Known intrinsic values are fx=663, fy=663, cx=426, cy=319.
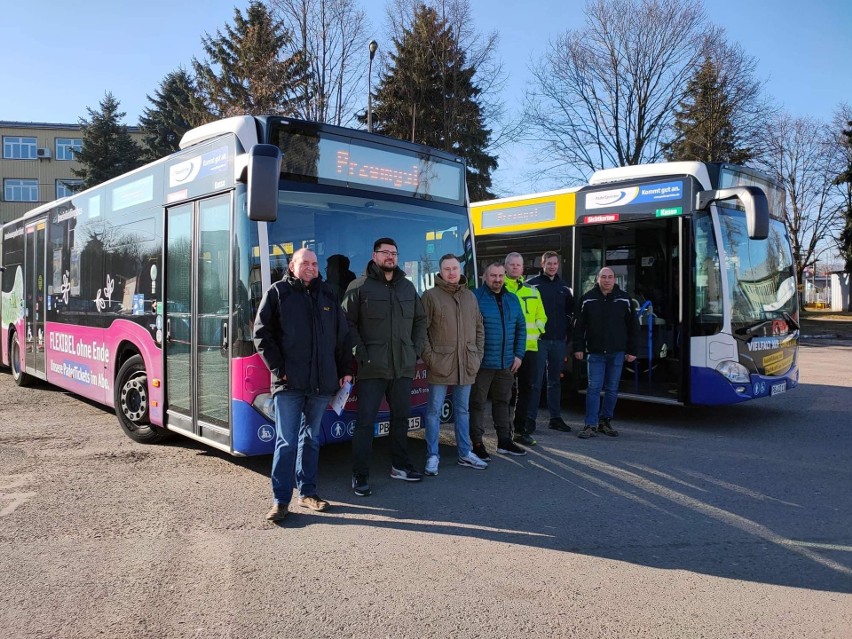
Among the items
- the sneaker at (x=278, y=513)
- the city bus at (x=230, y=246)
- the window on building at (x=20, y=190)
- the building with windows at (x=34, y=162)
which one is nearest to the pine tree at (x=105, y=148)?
the building with windows at (x=34, y=162)

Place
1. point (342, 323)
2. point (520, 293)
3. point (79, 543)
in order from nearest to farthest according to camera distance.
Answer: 1. point (79, 543)
2. point (342, 323)
3. point (520, 293)

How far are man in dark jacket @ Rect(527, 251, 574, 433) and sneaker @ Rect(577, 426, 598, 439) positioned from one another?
36 cm

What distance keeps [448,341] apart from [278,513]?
204cm

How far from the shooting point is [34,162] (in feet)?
167

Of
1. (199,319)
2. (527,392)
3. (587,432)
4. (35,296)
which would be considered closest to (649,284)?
(587,432)

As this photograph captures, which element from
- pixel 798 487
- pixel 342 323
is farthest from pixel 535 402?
pixel 342 323

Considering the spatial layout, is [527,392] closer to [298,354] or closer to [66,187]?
[298,354]

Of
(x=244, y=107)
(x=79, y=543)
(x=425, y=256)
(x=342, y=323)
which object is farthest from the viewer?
(x=244, y=107)

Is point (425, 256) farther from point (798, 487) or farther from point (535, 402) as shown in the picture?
point (798, 487)

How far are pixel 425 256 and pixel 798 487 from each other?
12.5ft

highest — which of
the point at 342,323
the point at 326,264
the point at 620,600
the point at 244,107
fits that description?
the point at 244,107

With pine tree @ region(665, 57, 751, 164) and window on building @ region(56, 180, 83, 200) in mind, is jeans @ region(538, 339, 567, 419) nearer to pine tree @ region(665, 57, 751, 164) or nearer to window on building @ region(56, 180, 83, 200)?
pine tree @ region(665, 57, 751, 164)

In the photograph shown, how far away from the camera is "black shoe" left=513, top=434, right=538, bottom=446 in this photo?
7.03 metres

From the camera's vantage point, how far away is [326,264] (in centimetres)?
563
